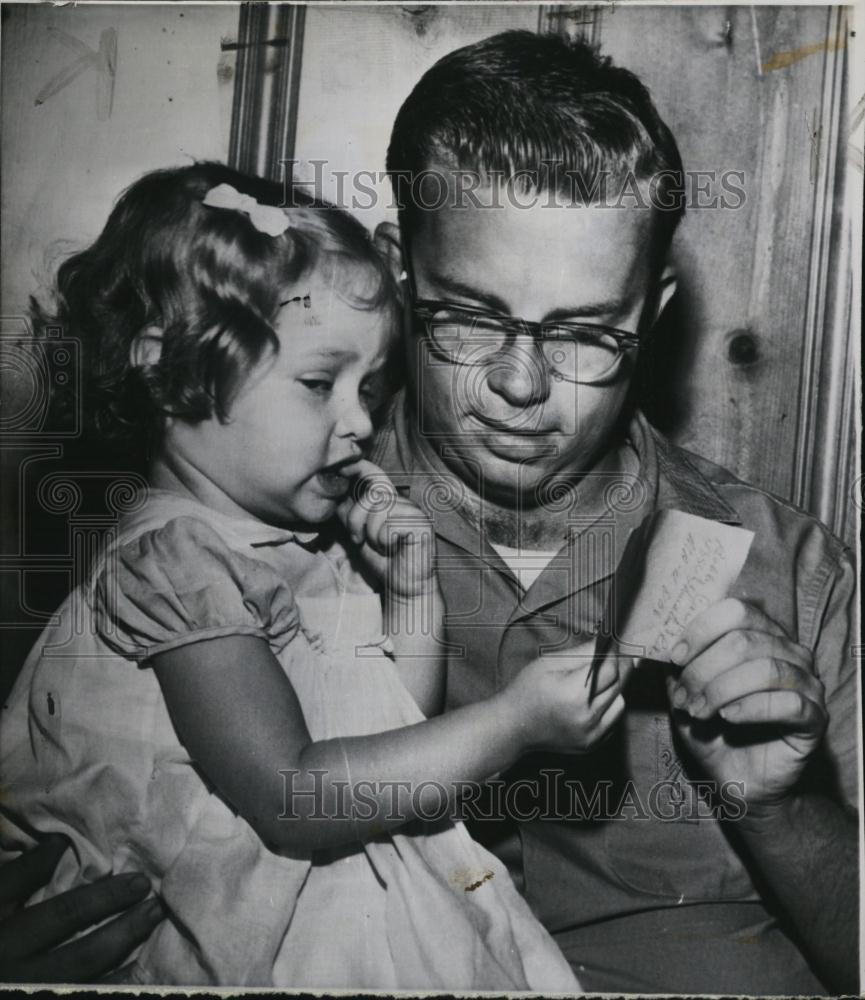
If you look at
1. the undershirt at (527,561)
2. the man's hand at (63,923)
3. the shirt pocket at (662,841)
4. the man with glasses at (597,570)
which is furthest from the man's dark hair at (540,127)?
the man's hand at (63,923)

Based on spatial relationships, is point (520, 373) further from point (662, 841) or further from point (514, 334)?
point (662, 841)

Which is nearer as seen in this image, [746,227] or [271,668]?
[271,668]

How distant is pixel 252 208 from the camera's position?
1327mm

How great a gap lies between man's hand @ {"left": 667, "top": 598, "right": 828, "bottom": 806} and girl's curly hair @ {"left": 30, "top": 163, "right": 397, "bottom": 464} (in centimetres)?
57

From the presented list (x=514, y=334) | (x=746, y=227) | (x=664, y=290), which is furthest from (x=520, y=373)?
(x=746, y=227)

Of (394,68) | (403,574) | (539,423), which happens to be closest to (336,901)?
(403,574)

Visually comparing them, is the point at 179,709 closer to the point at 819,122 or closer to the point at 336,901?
the point at 336,901

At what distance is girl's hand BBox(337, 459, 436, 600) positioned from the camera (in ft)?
4.36

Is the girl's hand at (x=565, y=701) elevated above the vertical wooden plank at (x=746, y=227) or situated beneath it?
situated beneath

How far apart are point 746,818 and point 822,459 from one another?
47 cm

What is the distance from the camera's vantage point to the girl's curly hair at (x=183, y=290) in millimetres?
1303

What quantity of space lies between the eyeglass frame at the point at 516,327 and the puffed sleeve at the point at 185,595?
36 cm

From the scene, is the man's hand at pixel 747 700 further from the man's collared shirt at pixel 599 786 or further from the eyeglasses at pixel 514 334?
the eyeglasses at pixel 514 334

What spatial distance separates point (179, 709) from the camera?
1.29m
